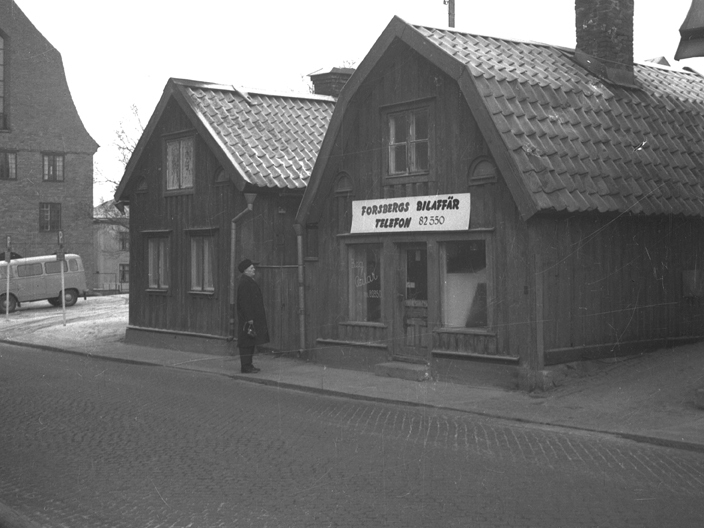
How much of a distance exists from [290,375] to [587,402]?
583 cm

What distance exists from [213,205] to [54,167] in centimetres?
4189

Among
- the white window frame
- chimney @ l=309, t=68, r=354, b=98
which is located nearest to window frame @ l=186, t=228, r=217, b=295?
the white window frame

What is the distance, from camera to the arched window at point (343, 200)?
60.3ft

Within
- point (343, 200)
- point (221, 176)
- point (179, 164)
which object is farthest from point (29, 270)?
point (343, 200)

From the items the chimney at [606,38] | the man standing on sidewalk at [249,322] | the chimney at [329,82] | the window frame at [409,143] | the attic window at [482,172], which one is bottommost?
the man standing on sidewalk at [249,322]

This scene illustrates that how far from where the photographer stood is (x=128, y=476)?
8992 mm

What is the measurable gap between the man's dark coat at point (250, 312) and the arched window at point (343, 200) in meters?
2.01

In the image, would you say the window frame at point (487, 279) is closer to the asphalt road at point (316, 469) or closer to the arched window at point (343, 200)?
the arched window at point (343, 200)

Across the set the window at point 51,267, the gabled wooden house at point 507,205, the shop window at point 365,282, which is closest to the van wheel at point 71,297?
the window at point 51,267

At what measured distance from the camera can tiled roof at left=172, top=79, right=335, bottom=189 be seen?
21.4 metres

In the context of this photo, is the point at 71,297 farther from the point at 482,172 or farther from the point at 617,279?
the point at 617,279

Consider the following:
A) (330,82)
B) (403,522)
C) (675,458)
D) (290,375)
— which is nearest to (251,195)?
(290,375)

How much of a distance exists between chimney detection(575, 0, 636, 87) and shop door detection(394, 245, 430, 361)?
4.65 m

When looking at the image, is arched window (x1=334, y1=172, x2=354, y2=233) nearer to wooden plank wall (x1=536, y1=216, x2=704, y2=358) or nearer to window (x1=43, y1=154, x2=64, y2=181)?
wooden plank wall (x1=536, y1=216, x2=704, y2=358)
